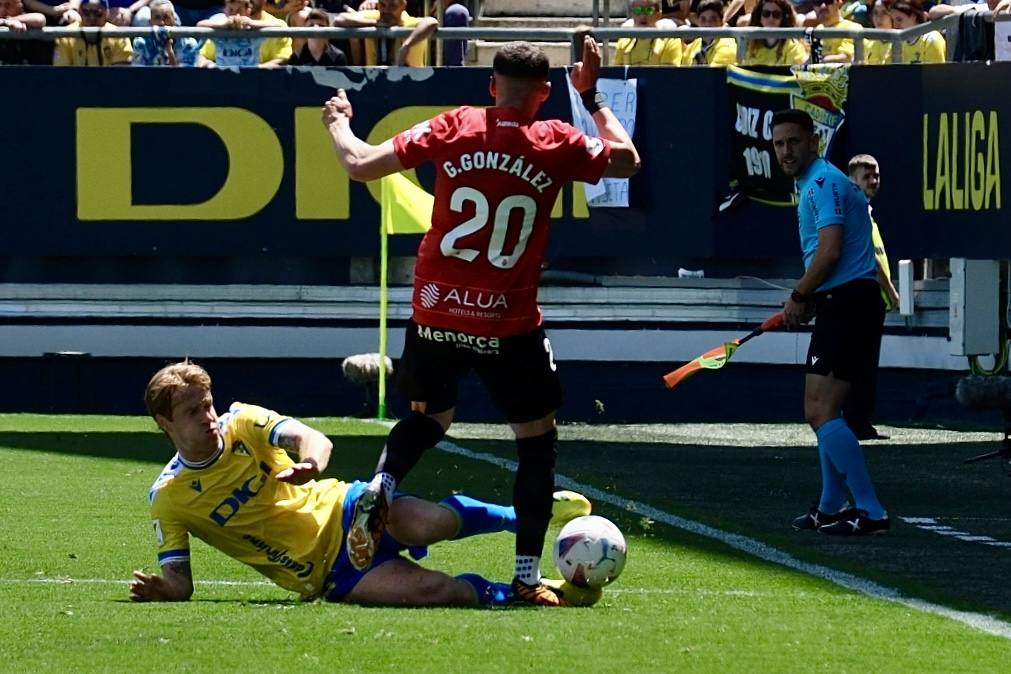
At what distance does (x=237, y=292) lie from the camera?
61.4 ft

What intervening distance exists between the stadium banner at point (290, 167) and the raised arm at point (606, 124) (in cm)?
1020

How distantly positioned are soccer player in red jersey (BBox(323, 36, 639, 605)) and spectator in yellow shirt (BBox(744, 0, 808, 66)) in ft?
33.8

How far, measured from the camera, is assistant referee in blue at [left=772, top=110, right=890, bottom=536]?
9.71m

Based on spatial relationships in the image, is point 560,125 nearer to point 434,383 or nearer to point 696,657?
point 434,383

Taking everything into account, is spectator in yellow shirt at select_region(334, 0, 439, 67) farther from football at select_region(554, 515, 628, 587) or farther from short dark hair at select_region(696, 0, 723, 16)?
football at select_region(554, 515, 628, 587)

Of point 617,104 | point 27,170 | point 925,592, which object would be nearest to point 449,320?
point 925,592

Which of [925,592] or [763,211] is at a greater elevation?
[763,211]

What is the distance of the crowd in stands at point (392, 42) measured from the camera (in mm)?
17250

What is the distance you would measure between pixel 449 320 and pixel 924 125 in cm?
1073

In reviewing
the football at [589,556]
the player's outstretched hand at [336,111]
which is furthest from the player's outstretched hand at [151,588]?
the player's outstretched hand at [336,111]

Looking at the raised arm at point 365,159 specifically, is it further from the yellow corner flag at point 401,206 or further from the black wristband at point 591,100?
the yellow corner flag at point 401,206

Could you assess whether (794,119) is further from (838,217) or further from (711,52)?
(711,52)

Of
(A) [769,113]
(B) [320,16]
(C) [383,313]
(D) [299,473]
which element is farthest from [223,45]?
(D) [299,473]

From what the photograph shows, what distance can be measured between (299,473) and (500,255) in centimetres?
A: 121
